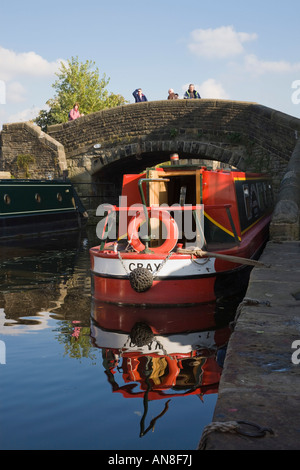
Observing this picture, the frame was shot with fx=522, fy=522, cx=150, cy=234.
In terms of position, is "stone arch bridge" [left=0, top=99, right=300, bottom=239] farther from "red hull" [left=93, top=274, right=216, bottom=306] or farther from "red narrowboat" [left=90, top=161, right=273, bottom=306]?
"red hull" [left=93, top=274, right=216, bottom=306]

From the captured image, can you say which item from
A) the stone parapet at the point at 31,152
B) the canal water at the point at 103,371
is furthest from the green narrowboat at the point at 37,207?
the canal water at the point at 103,371

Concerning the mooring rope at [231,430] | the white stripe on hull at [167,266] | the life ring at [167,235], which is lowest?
the mooring rope at [231,430]

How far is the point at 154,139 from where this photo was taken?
57.7 ft

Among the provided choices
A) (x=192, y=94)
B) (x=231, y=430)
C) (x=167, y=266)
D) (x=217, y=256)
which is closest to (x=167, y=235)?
(x=167, y=266)

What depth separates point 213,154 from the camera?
54.6 ft

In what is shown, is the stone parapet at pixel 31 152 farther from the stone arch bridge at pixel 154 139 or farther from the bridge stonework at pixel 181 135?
the bridge stonework at pixel 181 135

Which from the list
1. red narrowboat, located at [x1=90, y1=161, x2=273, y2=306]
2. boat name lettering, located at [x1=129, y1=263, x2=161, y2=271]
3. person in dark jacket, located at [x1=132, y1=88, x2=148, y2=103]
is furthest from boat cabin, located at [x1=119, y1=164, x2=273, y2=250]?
person in dark jacket, located at [x1=132, y1=88, x2=148, y2=103]

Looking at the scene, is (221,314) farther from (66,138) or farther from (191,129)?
(66,138)

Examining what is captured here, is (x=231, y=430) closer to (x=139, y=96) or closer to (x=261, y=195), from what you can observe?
(x=261, y=195)

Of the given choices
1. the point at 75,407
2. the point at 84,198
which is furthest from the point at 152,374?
the point at 84,198

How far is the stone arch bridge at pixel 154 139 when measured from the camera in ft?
50.3

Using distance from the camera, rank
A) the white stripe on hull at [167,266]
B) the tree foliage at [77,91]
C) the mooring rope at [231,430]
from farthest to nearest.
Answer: the tree foliage at [77,91] → the white stripe on hull at [167,266] → the mooring rope at [231,430]

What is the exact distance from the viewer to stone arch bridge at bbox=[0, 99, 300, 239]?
15320 mm

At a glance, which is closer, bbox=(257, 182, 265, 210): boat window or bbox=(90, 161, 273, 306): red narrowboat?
bbox=(90, 161, 273, 306): red narrowboat
